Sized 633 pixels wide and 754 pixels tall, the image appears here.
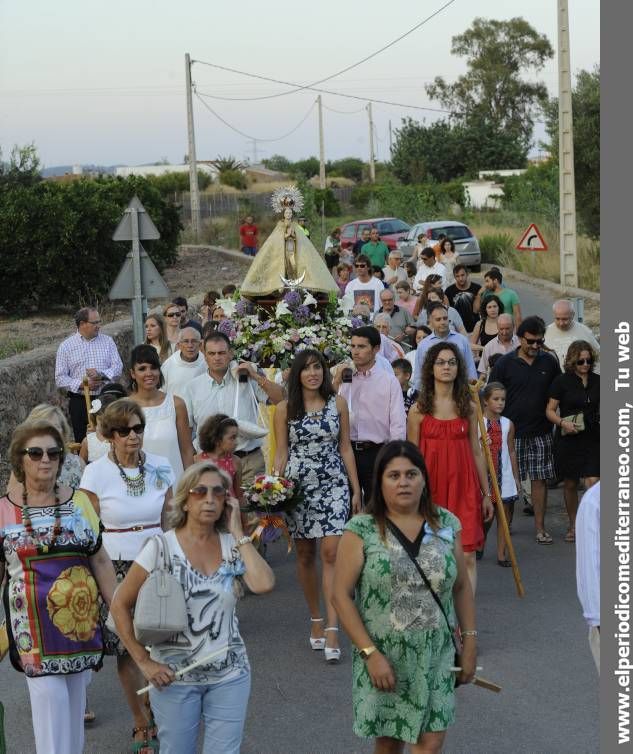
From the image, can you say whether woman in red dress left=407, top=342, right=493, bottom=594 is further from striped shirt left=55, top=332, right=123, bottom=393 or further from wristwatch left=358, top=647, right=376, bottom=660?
striped shirt left=55, top=332, right=123, bottom=393

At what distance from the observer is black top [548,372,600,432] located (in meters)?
11.3

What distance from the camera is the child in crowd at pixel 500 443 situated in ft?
35.8

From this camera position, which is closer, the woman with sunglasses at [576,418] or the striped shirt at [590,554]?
the striped shirt at [590,554]

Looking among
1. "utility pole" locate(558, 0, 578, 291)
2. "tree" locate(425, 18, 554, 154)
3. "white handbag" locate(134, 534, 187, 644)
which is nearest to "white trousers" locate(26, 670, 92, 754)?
"white handbag" locate(134, 534, 187, 644)

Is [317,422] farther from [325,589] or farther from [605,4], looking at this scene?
[605,4]

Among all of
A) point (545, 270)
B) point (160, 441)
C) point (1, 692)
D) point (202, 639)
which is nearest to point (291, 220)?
point (160, 441)

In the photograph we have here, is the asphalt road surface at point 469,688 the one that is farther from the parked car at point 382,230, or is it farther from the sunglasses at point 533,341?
the parked car at point 382,230

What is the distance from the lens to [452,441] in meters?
8.77

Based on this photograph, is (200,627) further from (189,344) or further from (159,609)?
(189,344)

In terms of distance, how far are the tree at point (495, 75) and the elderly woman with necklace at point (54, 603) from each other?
87.1 m

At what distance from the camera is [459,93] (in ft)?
300

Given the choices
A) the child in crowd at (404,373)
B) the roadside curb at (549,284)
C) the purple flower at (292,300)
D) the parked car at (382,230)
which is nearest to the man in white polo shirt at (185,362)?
the purple flower at (292,300)

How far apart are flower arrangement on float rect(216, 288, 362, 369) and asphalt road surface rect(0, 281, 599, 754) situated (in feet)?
6.37

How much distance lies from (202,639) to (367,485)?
469 cm
